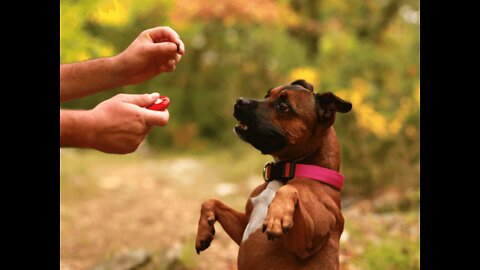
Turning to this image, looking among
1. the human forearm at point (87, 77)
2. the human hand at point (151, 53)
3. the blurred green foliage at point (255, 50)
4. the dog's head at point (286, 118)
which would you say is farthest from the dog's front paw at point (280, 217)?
the blurred green foliage at point (255, 50)

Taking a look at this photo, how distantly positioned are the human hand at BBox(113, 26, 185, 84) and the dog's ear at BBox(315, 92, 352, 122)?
23.3 inches

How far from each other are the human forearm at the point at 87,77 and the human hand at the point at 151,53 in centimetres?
5

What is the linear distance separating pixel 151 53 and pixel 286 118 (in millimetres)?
596

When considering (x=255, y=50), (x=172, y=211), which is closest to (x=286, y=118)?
(x=172, y=211)

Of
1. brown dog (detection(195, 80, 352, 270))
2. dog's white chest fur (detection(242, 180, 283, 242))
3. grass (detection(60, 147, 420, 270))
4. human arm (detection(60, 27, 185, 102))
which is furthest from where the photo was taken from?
grass (detection(60, 147, 420, 270))

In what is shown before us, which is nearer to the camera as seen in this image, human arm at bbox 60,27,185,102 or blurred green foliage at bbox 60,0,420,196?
human arm at bbox 60,27,185,102

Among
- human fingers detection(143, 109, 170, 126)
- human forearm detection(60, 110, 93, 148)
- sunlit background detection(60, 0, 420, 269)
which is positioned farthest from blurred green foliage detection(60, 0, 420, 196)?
human forearm detection(60, 110, 93, 148)

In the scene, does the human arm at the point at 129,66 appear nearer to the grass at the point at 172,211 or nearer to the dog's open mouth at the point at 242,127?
the dog's open mouth at the point at 242,127

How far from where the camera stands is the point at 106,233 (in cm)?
568

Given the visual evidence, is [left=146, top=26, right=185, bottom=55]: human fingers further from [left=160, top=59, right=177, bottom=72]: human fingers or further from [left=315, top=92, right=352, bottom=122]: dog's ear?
[left=315, top=92, right=352, bottom=122]: dog's ear

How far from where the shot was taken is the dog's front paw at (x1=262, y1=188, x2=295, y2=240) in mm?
1790

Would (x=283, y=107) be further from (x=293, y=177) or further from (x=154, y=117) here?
(x=154, y=117)

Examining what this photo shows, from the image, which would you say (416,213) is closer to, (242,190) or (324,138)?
(242,190)

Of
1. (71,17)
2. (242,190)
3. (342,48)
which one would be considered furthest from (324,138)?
(342,48)
